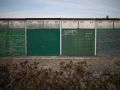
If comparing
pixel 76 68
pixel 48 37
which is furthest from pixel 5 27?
pixel 76 68

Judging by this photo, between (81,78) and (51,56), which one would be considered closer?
(81,78)

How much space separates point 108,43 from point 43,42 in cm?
569

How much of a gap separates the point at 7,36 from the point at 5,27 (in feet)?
2.83

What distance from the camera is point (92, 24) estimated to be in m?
22.0

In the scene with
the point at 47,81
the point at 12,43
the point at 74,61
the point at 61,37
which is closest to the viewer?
the point at 47,81

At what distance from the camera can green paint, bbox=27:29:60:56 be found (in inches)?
866

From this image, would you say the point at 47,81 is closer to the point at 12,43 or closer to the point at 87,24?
the point at 12,43

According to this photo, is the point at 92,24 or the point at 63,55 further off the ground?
the point at 92,24

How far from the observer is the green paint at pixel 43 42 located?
22.0 meters

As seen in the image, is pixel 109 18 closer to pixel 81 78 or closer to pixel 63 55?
pixel 63 55

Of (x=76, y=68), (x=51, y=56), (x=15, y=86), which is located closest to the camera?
(x=15, y=86)

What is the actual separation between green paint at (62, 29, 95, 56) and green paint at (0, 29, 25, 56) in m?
3.69

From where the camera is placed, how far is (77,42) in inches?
861

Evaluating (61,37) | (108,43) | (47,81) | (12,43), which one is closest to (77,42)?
(61,37)
